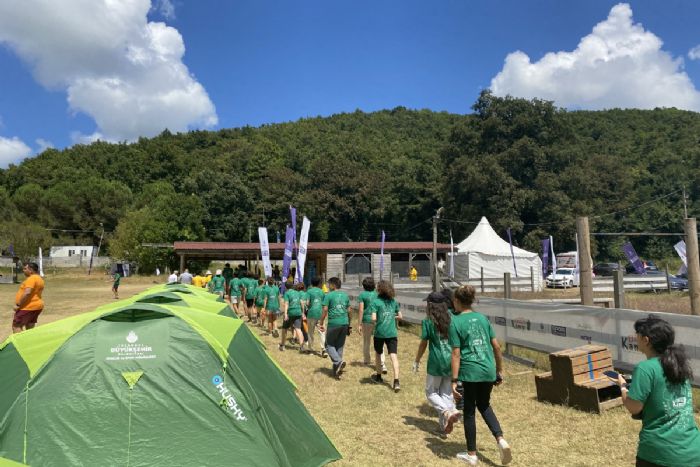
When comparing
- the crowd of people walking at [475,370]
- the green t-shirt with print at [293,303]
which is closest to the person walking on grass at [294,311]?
the green t-shirt with print at [293,303]

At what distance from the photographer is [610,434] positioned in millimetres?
5660

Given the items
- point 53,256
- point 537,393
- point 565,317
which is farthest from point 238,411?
point 53,256

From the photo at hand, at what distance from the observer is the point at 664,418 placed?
290cm

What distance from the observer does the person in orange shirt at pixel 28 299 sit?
8.88 meters

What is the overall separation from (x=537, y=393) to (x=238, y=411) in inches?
179

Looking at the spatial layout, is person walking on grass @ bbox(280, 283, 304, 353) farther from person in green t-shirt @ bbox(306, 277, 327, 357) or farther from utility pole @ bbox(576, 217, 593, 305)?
utility pole @ bbox(576, 217, 593, 305)

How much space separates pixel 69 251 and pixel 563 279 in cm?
5506

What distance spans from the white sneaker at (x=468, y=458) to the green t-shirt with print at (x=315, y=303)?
5.77 meters

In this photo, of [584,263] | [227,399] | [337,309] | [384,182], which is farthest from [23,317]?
[384,182]

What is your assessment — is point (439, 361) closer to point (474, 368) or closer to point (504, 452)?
point (474, 368)

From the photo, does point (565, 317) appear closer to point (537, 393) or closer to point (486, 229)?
point (537, 393)

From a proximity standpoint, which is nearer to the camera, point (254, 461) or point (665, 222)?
point (254, 461)

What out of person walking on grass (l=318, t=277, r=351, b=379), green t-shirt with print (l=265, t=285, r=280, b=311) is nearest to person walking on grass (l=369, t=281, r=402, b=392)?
person walking on grass (l=318, t=277, r=351, b=379)

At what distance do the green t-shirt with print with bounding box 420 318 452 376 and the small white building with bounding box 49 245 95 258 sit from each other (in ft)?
209
